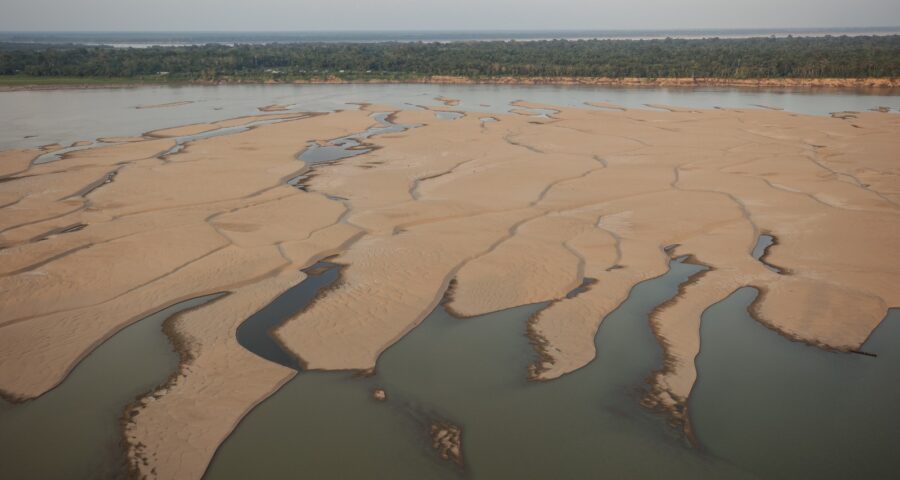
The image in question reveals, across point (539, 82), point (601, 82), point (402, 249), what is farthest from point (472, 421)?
point (539, 82)

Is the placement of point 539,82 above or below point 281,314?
above

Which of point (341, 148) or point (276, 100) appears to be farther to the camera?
point (276, 100)

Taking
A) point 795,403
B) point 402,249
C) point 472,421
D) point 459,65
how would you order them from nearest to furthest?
point 472,421 < point 795,403 < point 402,249 < point 459,65

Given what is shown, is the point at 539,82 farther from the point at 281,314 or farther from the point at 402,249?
the point at 281,314

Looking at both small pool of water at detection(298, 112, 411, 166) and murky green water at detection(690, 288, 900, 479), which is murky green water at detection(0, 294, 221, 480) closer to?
murky green water at detection(690, 288, 900, 479)

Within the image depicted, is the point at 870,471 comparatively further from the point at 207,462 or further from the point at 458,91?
the point at 458,91

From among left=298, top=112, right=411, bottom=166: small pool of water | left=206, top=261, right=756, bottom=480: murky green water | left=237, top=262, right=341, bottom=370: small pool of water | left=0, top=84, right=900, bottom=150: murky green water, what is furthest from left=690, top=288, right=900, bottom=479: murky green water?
left=0, top=84, right=900, bottom=150: murky green water

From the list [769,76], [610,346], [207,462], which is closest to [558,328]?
[610,346]

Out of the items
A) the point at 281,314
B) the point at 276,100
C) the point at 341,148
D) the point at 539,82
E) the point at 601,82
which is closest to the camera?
the point at 281,314
